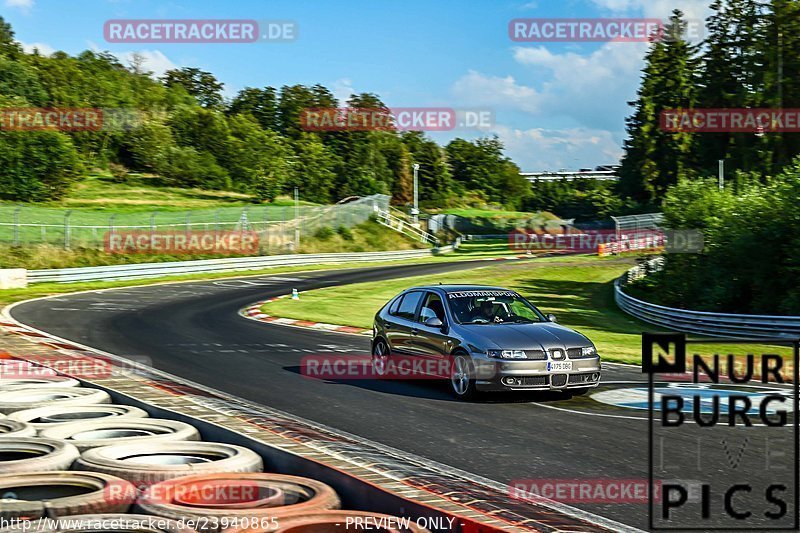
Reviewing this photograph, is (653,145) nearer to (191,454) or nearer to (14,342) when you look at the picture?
(14,342)

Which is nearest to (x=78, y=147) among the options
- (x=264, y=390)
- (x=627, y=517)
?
(x=264, y=390)

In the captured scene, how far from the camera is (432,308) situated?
13.2 metres

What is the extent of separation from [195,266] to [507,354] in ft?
120

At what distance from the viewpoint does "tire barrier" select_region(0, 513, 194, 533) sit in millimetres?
4789

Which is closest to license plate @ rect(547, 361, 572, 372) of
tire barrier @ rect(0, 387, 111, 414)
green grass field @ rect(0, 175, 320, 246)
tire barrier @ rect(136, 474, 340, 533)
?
tire barrier @ rect(0, 387, 111, 414)

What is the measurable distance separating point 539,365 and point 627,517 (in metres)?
5.14

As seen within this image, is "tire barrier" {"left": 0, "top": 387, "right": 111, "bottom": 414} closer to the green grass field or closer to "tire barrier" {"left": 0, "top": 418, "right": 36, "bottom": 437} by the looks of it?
"tire barrier" {"left": 0, "top": 418, "right": 36, "bottom": 437}

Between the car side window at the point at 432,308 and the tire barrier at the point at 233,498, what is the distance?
707 cm

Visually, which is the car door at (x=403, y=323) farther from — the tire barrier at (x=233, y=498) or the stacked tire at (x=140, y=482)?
the tire barrier at (x=233, y=498)

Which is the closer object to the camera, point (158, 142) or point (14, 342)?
point (14, 342)

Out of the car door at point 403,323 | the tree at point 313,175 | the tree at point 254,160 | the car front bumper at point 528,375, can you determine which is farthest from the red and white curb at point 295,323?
the tree at point 313,175

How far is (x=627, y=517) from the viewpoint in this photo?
6387 millimetres

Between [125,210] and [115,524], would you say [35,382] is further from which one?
[125,210]

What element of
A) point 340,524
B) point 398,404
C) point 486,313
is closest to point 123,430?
point 340,524
